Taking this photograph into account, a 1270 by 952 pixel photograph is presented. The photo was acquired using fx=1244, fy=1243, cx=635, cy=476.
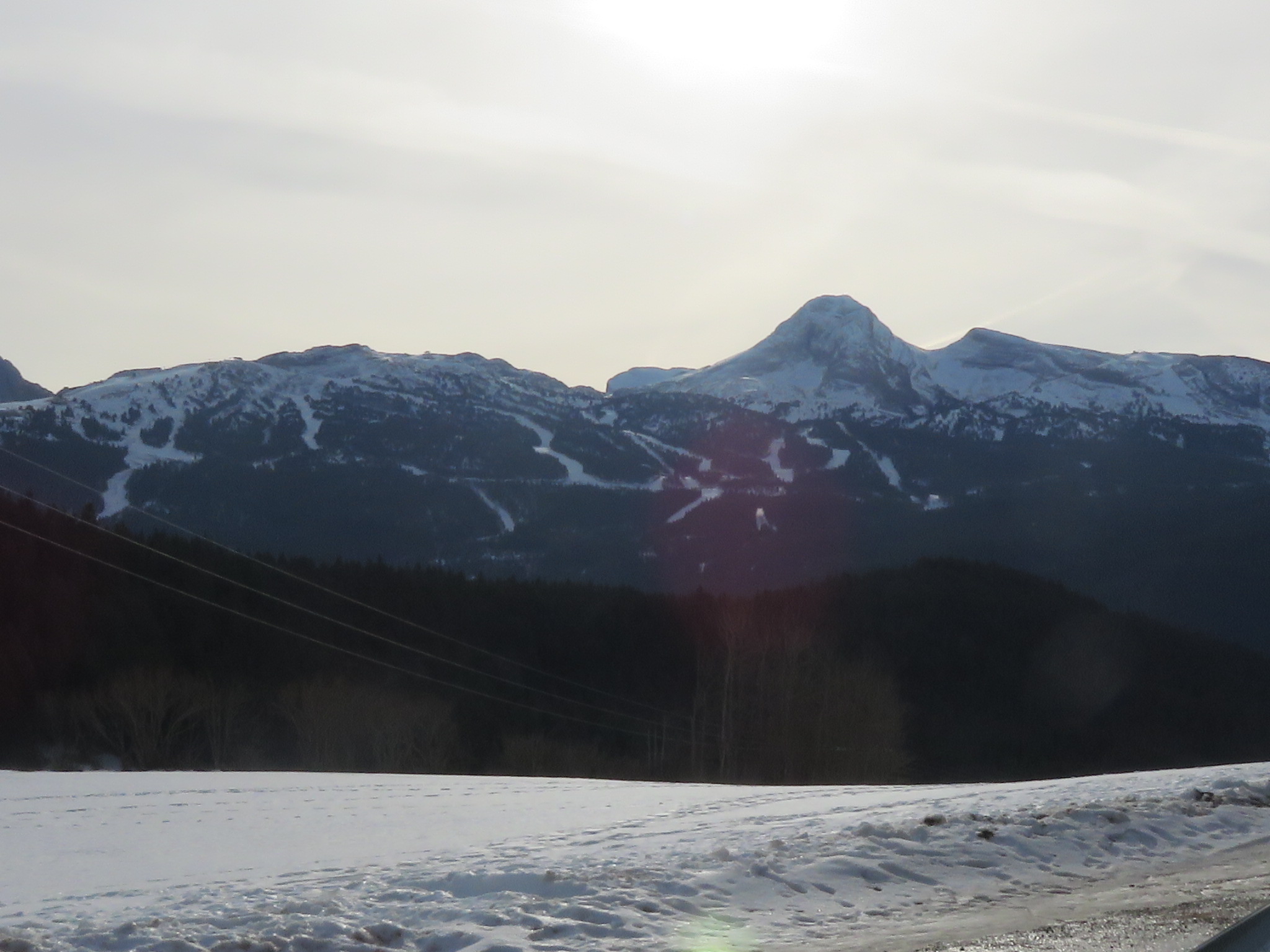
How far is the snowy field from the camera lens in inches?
337

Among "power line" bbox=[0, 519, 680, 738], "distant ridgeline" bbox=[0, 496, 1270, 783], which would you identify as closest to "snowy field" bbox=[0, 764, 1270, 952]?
"distant ridgeline" bbox=[0, 496, 1270, 783]

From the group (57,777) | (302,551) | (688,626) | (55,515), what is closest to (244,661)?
(55,515)

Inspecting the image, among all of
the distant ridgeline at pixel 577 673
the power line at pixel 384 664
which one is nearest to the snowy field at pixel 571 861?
the distant ridgeline at pixel 577 673

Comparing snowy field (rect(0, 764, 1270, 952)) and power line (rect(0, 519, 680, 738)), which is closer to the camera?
snowy field (rect(0, 764, 1270, 952))

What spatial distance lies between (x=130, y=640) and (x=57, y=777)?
5215cm

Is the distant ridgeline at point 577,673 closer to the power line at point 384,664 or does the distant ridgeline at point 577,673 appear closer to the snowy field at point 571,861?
the power line at point 384,664

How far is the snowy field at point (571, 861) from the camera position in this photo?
28.1 ft

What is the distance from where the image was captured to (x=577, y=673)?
105 metres

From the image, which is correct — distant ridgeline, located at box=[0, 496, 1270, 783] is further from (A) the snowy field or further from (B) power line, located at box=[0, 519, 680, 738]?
(A) the snowy field

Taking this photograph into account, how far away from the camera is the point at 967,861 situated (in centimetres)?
1112


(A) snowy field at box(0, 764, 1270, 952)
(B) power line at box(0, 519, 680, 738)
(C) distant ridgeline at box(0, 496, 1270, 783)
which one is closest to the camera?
(A) snowy field at box(0, 764, 1270, 952)

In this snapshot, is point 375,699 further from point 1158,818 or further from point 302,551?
point 302,551

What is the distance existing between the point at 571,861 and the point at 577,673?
95.7m

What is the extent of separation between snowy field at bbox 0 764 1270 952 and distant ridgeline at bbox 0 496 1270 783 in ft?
137
